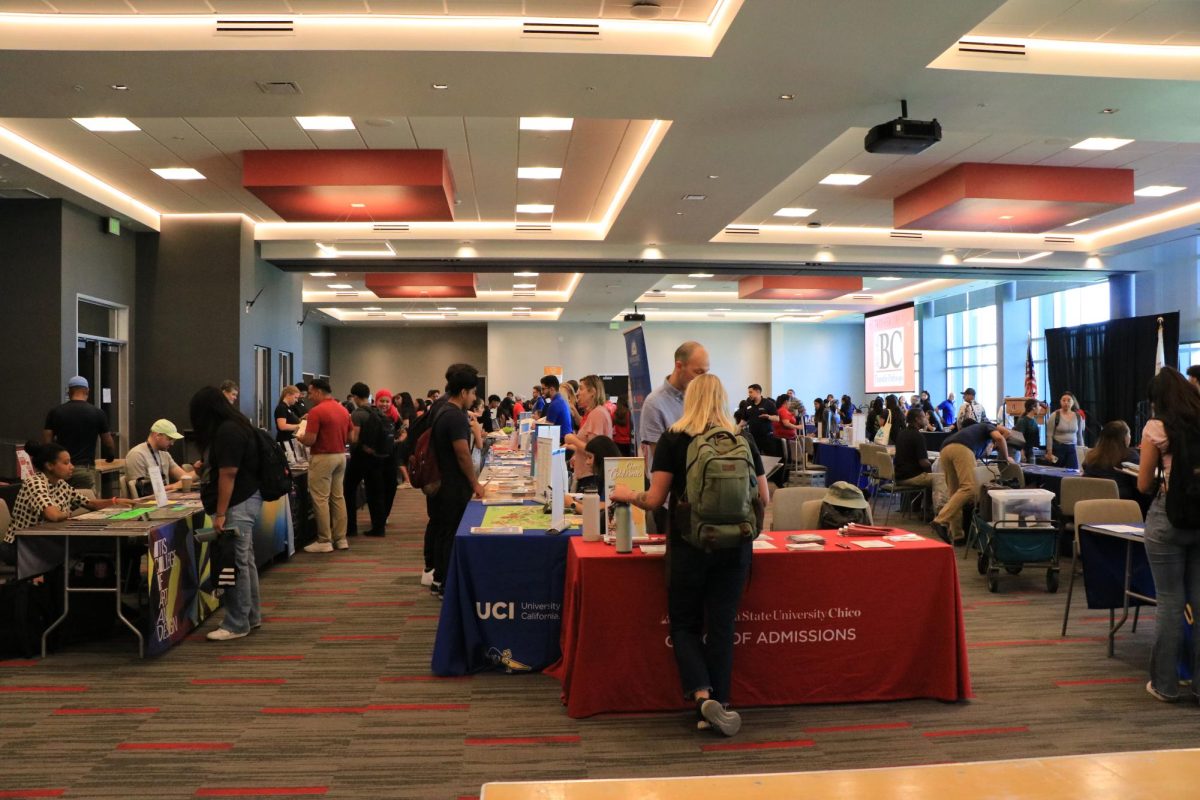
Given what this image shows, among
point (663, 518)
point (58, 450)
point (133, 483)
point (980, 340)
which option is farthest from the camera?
point (980, 340)

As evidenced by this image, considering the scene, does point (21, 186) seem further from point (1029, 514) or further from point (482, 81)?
point (1029, 514)

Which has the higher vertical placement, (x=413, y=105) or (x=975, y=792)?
(x=413, y=105)

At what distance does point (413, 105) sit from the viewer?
20.0ft

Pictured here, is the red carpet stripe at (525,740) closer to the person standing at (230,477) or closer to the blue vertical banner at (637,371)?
the person standing at (230,477)

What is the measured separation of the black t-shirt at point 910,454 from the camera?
913 cm

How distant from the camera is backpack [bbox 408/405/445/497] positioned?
5.22 meters

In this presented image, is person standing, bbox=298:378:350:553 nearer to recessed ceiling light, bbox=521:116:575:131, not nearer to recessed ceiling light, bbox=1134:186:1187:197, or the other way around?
recessed ceiling light, bbox=521:116:575:131

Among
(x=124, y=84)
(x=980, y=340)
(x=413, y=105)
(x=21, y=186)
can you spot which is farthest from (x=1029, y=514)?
(x=980, y=340)

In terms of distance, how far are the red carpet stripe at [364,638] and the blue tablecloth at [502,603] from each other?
83 cm

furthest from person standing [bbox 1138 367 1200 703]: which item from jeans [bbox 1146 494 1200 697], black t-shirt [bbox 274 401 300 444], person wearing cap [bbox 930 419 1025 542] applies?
black t-shirt [bbox 274 401 300 444]

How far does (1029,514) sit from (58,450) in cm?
644

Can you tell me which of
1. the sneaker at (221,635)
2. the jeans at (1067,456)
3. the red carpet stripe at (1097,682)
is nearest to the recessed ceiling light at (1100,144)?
the jeans at (1067,456)

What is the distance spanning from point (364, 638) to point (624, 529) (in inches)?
83.0

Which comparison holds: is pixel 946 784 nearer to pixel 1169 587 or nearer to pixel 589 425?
pixel 1169 587
